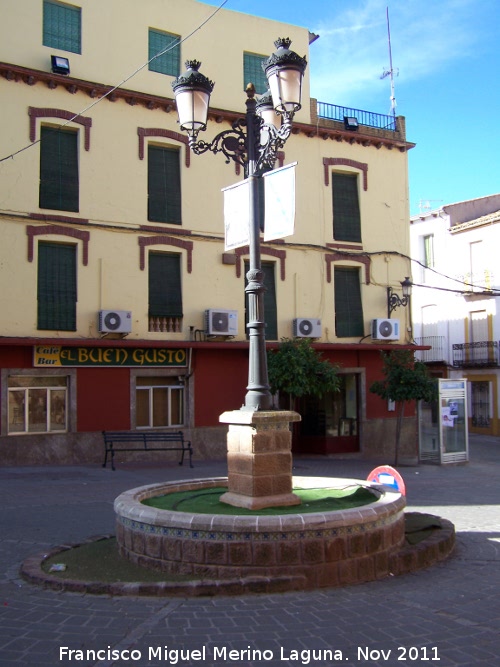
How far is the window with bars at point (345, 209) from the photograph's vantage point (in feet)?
73.5

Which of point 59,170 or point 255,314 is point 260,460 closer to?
point 255,314

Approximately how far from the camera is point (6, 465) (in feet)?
54.5

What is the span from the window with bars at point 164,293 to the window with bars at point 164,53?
5.40m

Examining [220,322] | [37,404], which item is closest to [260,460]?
[37,404]


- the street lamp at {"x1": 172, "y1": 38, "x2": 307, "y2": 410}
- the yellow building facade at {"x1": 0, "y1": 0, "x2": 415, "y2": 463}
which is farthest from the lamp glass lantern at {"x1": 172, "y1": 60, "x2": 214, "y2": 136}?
the yellow building facade at {"x1": 0, "y1": 0, "x2": 415, "y2": 463}

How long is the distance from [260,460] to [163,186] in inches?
521

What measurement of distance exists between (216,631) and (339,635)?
3.20 ft

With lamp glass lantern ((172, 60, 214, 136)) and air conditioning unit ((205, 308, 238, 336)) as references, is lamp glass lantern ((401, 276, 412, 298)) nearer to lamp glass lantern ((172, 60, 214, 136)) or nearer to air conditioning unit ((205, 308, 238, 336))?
air conditioning unit ((205, 308, 238, 336))

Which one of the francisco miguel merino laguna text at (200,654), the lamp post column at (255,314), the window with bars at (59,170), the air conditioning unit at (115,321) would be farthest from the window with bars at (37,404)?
the francisco miguel merino laguna text at (200,654)

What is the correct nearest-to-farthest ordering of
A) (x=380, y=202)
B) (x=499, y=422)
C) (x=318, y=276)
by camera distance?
(x=318, y=276), (x=380, y=202), (x=499, y=422)

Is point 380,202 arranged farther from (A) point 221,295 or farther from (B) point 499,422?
(B) point 499,422

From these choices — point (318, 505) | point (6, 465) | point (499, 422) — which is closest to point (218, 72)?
point (6, 465)

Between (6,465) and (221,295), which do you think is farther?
(221,295)

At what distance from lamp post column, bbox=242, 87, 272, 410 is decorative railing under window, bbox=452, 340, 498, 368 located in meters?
25.5
